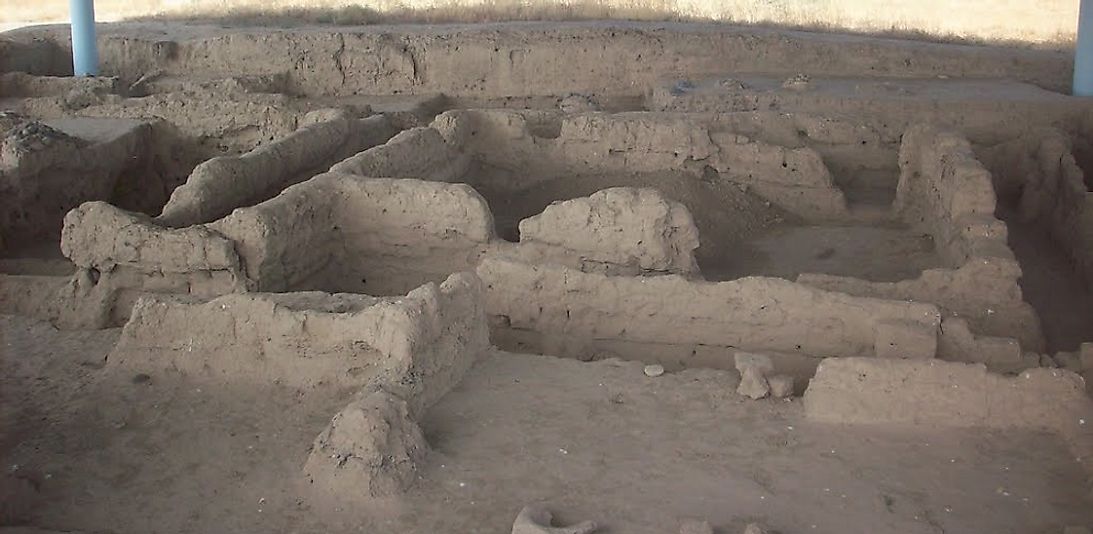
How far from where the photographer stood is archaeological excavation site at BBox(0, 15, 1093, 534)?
551 cm

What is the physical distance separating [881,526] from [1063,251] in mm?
6325

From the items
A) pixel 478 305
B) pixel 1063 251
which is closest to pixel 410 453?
pixel 478 305

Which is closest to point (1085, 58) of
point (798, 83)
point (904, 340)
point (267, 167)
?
point (798, 83)

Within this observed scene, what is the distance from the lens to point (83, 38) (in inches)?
594

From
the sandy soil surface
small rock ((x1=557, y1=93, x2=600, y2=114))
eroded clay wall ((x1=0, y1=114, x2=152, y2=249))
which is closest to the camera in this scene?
the sandy soil surface

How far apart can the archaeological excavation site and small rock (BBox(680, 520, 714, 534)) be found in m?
0.11

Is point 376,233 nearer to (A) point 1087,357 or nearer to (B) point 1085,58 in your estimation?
(A) point 1087,357

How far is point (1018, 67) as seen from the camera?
563 inches

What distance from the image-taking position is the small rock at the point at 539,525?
16.1 feet

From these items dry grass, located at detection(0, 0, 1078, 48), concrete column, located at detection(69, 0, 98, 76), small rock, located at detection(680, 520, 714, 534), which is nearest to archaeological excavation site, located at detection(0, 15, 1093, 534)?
small rock, located at detection(680, 520, 714, 534)

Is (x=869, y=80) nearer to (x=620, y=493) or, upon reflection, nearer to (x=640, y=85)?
(x=640, y=85)

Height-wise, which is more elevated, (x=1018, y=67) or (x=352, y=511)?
(x=1018, y=67)

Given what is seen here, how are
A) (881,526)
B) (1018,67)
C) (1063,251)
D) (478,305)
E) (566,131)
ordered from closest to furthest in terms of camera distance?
(881,526), (478,305), (1063,251), (566,131), (1018,67)

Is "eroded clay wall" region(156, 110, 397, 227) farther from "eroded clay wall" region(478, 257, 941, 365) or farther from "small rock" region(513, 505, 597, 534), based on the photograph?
"small rock" region(513, 505, 597, 534)
